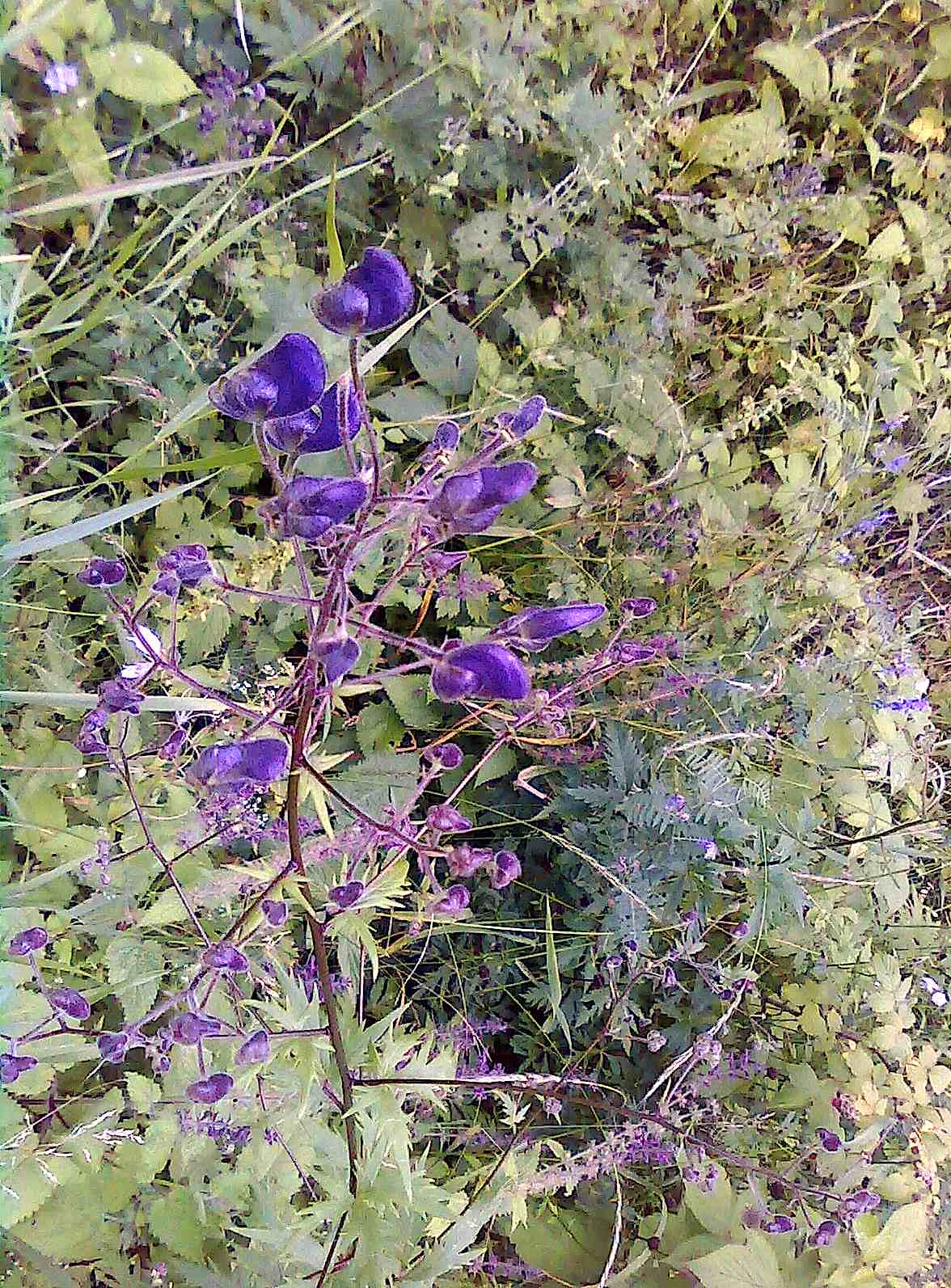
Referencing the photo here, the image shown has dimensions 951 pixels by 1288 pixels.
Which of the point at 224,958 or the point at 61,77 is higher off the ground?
the point at 61,77

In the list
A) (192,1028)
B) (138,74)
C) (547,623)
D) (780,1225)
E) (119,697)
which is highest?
(138,74)

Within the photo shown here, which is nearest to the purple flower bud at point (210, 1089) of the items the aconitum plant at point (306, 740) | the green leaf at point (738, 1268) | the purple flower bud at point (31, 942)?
the aconitum plant at point (306, 740)

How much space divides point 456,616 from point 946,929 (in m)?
1.40

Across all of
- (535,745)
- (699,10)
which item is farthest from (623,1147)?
(699,10)

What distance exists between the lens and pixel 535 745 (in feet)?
6.23

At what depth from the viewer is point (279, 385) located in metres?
0.73

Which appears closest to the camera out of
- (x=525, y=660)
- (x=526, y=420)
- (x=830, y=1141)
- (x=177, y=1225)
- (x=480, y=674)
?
(x=480, y=674)

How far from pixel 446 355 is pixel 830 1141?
70.7 inches

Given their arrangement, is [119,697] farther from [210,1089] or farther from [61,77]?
[61,77]

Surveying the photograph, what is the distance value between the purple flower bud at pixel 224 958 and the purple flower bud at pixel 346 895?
12 centimetres

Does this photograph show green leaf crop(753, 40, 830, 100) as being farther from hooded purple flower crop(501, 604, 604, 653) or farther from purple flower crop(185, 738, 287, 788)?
purple flower crop(185, 738, 287, 788)

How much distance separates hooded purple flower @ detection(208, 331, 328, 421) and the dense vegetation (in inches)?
26.6

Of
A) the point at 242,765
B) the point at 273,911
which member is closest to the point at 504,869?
the point at 273,911

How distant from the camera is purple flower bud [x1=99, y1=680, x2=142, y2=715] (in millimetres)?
1005
